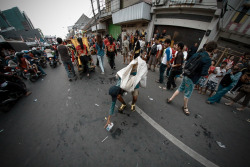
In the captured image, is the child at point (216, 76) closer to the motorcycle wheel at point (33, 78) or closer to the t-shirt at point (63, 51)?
the t-shirt at point (63, 51)

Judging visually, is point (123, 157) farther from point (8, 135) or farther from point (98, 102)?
point (8, 135)

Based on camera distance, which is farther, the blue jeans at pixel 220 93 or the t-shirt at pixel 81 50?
the t-shirt at pixel 81 50

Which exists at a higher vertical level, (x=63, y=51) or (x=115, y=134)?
(x=63, y=51)

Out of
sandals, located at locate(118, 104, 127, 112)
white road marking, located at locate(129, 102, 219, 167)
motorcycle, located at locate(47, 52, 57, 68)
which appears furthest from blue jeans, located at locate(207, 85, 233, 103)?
motorcycle, located at locate(47, 52, 57, 68)

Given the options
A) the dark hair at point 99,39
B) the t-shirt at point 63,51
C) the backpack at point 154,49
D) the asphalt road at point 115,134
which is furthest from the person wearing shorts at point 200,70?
the t-shirt at point 63,51

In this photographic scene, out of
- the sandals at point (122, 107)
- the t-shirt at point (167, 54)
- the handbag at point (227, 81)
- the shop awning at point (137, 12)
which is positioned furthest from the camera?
the shop awning at point (137, 12)

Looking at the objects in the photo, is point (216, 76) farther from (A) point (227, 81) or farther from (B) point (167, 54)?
(B) point (167, 54)

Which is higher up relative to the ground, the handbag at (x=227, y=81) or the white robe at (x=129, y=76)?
the white robe at (x=129, y=76)

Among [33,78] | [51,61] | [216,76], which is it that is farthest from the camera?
[51,61]

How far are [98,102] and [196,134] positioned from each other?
3097mm

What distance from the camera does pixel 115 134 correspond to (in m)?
2.20

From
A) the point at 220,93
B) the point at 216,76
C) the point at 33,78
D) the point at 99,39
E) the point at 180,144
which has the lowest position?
the point at 33,78

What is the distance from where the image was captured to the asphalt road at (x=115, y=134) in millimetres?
1790

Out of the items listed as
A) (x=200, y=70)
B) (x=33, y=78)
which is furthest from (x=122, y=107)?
(x=33, y=78)
